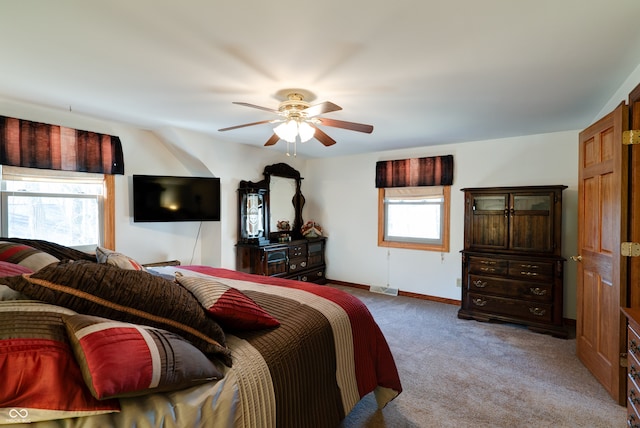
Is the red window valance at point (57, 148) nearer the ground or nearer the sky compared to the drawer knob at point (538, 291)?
nearer the sky

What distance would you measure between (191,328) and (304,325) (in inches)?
22.7

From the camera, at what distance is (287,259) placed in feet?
15.1

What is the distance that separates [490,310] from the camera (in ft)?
11.8

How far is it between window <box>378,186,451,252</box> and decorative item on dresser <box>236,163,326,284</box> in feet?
3.99

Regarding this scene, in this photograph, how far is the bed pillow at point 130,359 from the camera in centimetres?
82

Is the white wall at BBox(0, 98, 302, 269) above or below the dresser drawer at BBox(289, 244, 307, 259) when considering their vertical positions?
above

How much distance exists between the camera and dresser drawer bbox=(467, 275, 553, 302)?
331 cm

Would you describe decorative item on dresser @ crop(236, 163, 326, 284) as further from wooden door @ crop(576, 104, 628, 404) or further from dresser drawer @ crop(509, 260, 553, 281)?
wooden door @ crop(576, 104, 628, 404)

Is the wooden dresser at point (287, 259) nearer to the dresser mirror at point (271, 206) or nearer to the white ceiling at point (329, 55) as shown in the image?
the dresser mirror at point (271, 206)

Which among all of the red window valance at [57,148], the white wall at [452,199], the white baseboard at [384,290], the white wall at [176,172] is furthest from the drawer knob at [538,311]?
the red window valance at [57,148]

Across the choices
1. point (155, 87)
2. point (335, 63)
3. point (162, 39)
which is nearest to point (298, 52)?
point (335, 63)

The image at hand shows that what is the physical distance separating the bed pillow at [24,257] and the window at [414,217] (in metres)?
4.17

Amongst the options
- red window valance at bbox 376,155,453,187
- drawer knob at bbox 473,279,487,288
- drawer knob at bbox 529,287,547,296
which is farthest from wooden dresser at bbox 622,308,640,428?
red window valance at bbox 376,155,453,187

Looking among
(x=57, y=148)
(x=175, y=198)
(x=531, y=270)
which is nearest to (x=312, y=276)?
(x=175, y=198)
